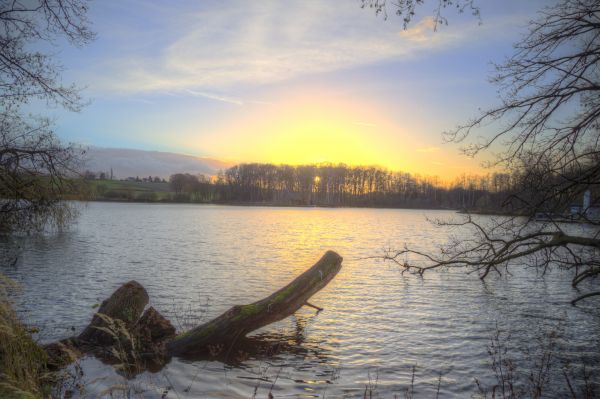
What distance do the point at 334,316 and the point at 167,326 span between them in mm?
5615

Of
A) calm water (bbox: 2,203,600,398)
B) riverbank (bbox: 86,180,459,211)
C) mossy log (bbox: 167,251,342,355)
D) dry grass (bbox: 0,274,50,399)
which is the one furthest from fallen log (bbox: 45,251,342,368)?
riverbank (bbox: 86,180,459,211)

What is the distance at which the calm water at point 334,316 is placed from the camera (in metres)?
8.88

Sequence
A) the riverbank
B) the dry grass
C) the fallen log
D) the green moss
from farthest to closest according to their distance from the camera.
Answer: the riverbank → the green moss → the fallen log → the dry grass

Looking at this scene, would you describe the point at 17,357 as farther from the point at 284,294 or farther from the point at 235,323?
the point at 284,294

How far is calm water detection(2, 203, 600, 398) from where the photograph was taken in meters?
8.88

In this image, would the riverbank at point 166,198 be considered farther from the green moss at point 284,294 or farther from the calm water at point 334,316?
the green moss at point 284,294

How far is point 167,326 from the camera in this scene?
11.2m

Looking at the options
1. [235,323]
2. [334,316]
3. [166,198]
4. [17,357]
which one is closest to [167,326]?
[235,323]

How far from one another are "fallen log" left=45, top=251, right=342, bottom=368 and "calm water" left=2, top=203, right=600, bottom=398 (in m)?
0.56

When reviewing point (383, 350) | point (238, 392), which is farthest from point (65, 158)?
point (383, 350)

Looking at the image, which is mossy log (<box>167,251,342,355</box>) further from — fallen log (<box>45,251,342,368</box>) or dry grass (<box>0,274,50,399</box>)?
dry grass (<box>0,274,50,399</box>)

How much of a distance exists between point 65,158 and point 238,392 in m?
10.1

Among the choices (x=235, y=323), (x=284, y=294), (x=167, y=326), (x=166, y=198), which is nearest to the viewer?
(x=235, y=323)

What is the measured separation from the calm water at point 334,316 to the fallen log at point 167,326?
559mm
